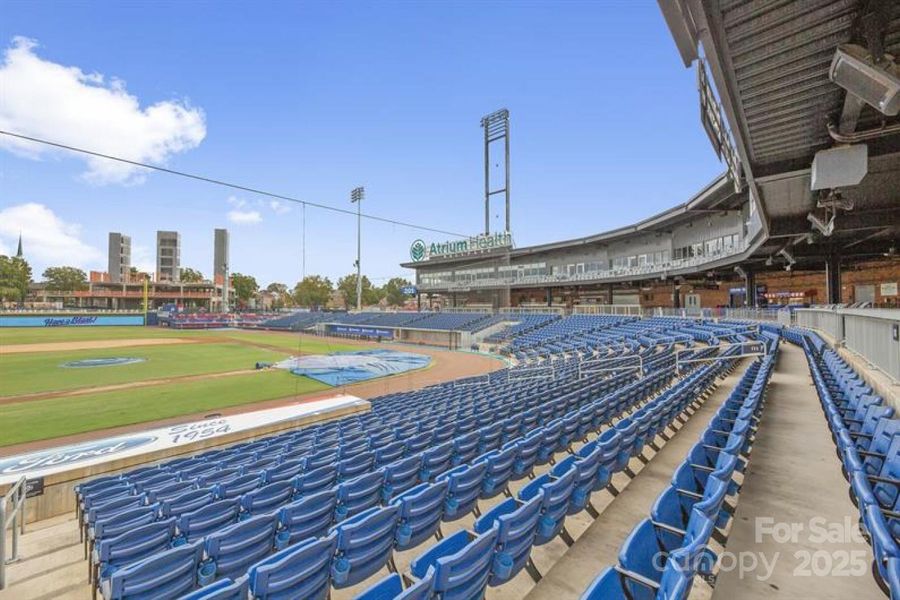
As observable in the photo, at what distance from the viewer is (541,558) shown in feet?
14.9

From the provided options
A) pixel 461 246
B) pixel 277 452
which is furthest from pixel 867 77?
pixel 461 246

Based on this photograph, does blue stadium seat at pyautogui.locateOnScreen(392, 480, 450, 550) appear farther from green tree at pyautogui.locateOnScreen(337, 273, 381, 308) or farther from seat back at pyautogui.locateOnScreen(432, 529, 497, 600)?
green tree at pyautogui.locateOnScreen(337, 273, 381, 308)

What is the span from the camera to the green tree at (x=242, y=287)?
395 feet

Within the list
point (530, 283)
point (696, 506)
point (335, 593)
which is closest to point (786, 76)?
point (696, 506)

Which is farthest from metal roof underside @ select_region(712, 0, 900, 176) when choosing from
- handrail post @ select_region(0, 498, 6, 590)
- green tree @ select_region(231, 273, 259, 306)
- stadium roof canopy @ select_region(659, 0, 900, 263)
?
green tree @ select_region(231, 273, 259, 306)

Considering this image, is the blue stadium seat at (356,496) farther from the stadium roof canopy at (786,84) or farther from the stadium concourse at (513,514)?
the stadium roof canopy at (786,84)

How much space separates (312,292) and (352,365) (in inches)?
3664

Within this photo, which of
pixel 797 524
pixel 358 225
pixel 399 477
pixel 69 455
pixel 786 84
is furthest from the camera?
pixel 358 225

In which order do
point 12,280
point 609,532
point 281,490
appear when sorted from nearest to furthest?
point 609,532 < point 281,490 < point 12,280

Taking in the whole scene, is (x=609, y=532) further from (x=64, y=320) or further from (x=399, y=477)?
(x=64, y=320)

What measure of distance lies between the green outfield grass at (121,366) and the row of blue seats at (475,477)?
2443 cm

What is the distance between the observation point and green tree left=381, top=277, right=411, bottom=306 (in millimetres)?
133000

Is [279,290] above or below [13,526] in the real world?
above

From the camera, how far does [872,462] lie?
5.07 metres
